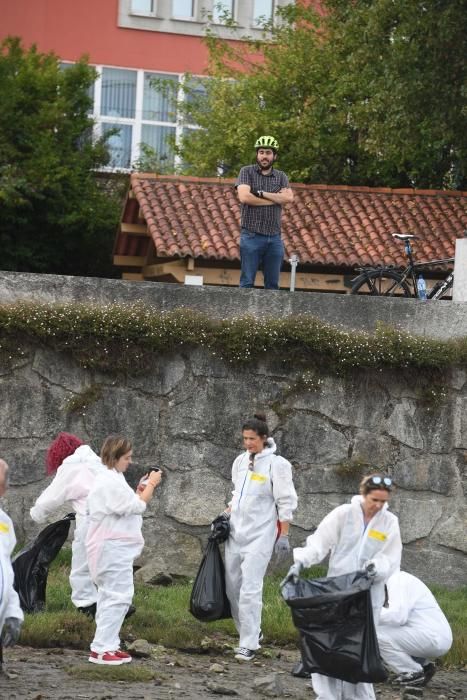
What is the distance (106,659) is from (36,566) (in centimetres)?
125

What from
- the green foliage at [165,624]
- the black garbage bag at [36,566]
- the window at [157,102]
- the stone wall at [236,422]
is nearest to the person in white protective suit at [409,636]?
the green foliage at [165,624]

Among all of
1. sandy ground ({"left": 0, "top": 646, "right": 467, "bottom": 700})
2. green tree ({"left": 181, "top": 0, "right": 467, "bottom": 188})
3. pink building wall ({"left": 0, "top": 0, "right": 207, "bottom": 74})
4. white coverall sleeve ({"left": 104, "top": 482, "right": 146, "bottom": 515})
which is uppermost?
pink building wall ({"left": 0, "top": 0, "right": 207, "bottom": 74})

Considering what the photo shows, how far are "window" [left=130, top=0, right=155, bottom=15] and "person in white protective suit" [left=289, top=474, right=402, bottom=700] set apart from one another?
→ 27324mm

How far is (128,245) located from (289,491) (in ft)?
52.2

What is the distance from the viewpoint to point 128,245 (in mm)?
24453

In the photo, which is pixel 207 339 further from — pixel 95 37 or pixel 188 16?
pixel 188 16

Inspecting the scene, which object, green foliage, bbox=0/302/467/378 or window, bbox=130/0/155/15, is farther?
window, bbox=130/0/155/15

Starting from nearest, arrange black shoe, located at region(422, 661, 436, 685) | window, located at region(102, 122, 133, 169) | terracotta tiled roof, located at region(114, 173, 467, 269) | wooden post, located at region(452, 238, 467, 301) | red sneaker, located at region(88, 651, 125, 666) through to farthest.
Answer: red sneaker, located at region(88, 651, 125, 666) < black shoe, located at region(422, 661, 436, 685) < wooden post, located at region(452, 238, 467, 301) < terracotta tiled roof, located at region(114, 173, 467, 269) < window, located at region(102, 122, 133, 169)

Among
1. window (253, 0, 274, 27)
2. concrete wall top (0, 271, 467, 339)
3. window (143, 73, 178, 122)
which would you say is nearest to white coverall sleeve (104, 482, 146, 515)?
concrete wall top (0, 271, 467, 339)

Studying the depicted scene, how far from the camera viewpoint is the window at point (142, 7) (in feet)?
109

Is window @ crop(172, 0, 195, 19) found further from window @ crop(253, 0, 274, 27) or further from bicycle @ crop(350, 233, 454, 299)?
bicycle @ crop(350, 233, 454, 299)

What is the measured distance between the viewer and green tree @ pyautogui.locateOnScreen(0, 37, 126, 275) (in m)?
24.8

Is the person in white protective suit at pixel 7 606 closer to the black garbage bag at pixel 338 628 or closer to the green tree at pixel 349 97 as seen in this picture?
the black garbage bag at pixel 338 628

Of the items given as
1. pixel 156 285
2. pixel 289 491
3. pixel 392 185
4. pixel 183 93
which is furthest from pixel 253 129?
pixel 289 491
